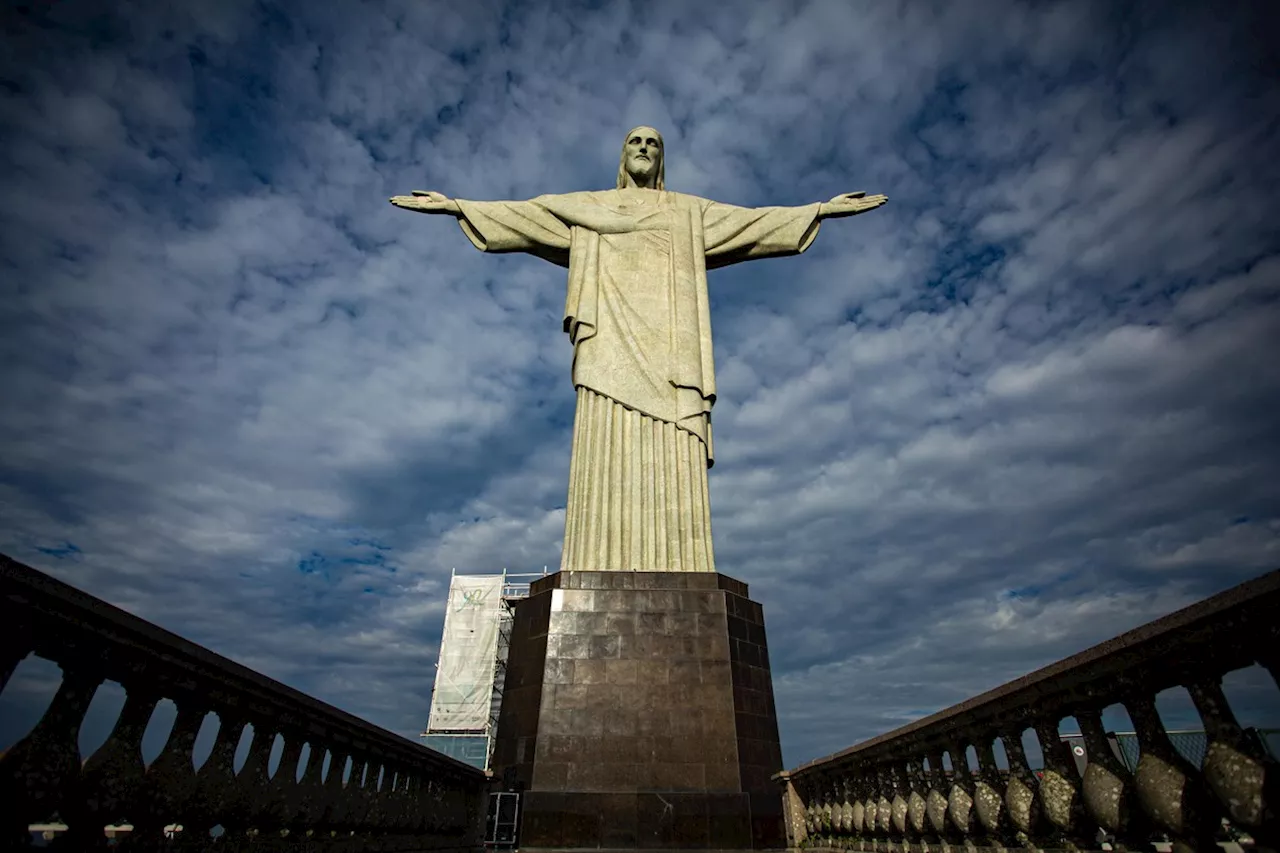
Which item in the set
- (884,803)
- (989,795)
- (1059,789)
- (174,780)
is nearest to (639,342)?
(884,803)

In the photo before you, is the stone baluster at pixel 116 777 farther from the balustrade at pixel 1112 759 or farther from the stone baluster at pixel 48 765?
the balustrade at pixel 1112 759

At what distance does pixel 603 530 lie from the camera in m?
8.18

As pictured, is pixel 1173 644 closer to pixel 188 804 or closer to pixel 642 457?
pixel 188 804

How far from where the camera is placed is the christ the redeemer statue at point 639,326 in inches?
324

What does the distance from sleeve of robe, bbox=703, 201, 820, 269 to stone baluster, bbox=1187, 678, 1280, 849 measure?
9412mm

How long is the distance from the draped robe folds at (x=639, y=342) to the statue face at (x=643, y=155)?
38cm

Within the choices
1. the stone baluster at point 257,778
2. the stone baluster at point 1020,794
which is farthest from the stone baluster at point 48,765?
the stone baluster at point 1020,794

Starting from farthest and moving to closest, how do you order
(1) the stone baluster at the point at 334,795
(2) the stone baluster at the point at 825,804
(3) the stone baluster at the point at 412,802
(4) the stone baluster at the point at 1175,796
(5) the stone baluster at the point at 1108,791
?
1. (2) the stone baluster at the point at 825,804
2. (3) the stone baluster at the point at 412,802
3. (1) the stone baluster at the point at 334,795
4. (5) the stone baluster at the point at 1108,791
5. (4) the stone baluster at the point at 1175,796

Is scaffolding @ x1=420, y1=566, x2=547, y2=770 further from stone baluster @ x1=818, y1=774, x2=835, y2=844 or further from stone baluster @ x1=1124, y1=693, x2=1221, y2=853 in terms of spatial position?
stone baluster @ x1=1124, y1=693, x2=1221, y2=853

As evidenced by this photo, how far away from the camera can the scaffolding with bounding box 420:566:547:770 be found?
27219 millimetres

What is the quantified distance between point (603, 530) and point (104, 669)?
6.10 m

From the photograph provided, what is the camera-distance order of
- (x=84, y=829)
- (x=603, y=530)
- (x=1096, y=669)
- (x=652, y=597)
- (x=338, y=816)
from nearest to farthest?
(x=84, y=829), (x=1096, y=669), (x=338, y=816), (x=652, y=597), (x=603, y=530)

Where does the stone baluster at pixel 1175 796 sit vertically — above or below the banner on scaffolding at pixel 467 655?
below

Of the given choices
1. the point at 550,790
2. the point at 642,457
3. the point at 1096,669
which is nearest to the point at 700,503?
the point at 642,457
